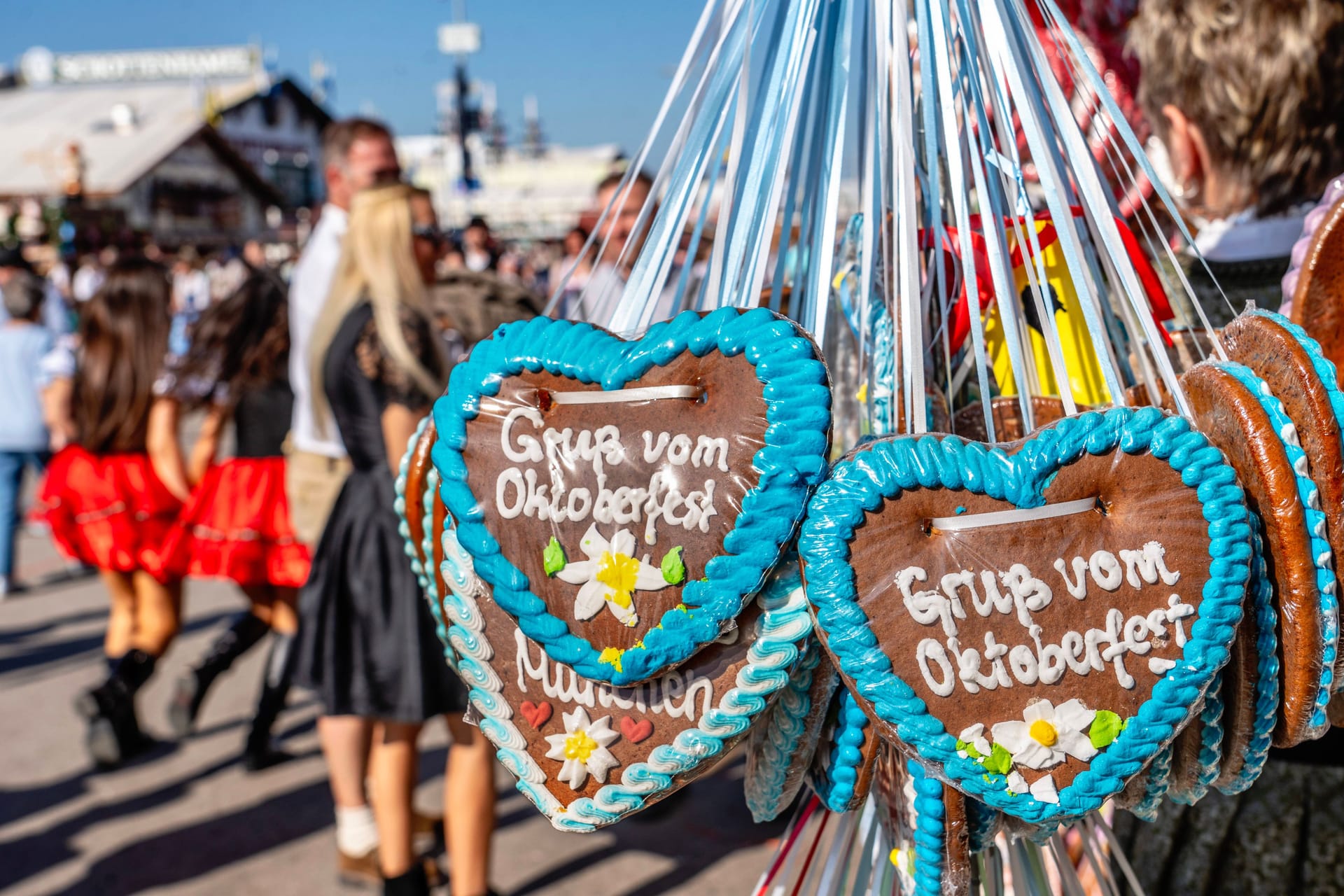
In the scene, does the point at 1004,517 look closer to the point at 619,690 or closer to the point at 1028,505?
the point at 1028,505

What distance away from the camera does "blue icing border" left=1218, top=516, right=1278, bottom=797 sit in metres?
0.72

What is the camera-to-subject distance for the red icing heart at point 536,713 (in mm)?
822

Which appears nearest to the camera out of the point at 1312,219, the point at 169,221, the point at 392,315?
the point at 1312,219

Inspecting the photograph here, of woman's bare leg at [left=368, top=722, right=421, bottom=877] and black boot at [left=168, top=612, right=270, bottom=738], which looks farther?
black boot at [left=168, top=612, right=270, bottom=738]

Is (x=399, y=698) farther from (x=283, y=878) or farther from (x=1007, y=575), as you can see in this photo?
(x=1007, y=575)

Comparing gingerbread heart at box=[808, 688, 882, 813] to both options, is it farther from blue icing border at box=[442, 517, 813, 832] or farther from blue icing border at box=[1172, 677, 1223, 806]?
blue icing border at box=[1172, 677, 1223, 806]

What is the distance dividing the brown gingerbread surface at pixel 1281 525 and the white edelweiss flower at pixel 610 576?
1.32 feet

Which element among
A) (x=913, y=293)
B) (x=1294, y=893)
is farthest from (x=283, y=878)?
(x=913, y=293)

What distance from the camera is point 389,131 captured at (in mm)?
2691

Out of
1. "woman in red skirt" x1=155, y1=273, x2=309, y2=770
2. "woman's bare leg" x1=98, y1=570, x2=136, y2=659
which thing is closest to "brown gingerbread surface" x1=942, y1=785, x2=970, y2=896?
"woman in red skirt" x1=155, y1=273, x2=309, y2=770

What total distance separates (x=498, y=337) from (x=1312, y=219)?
702 mm

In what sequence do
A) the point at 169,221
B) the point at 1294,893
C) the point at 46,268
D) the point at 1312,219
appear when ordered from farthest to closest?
the point at 169,221 → the point at 46,268 → the point at 1294,893 → the point at 1312,219

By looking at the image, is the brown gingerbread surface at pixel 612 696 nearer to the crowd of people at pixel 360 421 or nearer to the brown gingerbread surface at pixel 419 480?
the brown gingerbread surface at pixel 419 480

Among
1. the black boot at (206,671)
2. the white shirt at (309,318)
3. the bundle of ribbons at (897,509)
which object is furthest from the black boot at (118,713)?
the bundle of ribbons at (897,509)
